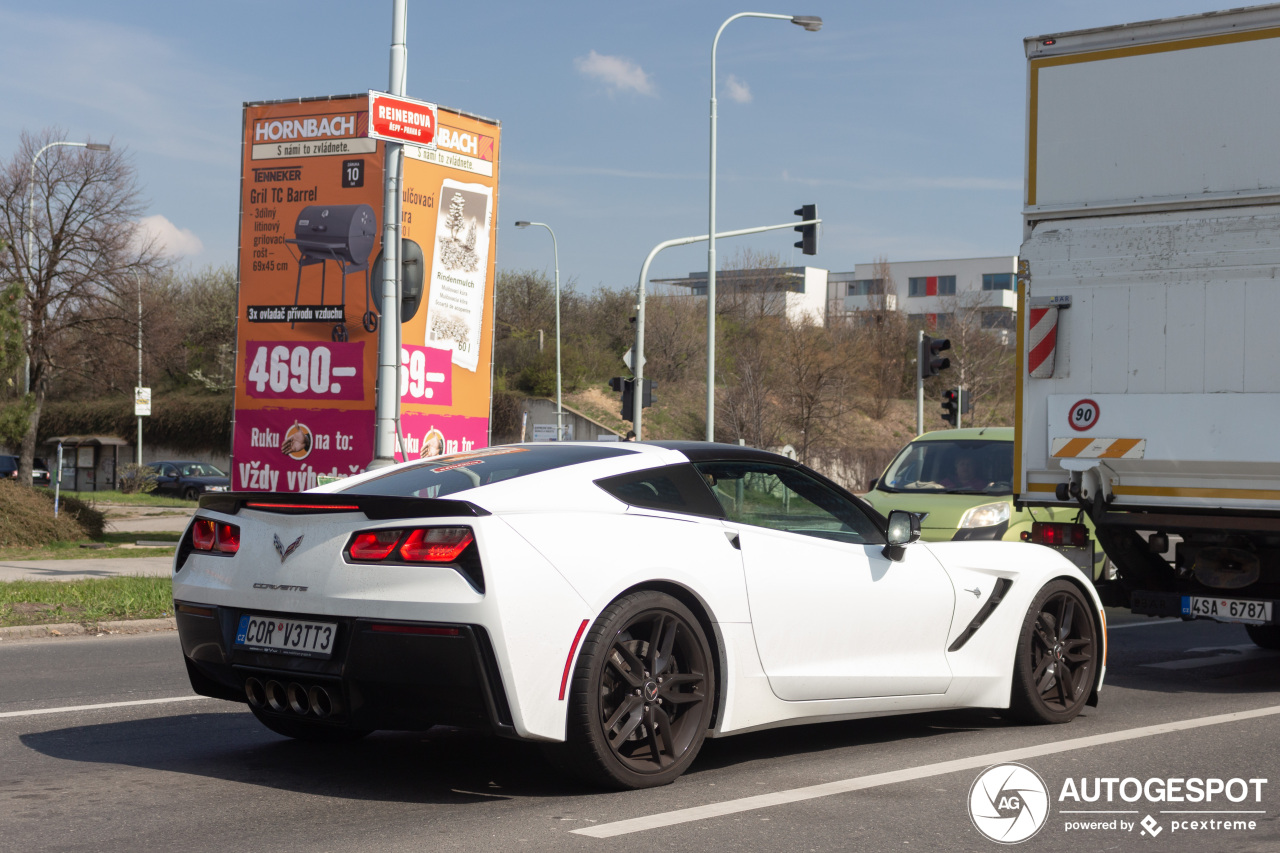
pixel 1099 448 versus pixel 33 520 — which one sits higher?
pixel 1099 448

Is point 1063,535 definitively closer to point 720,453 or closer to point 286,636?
point 720,453

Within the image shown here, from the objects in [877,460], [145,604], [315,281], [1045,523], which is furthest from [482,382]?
[877,460]

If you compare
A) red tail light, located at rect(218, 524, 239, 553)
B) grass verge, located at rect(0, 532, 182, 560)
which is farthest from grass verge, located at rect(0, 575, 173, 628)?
red tail light, located at rect(218, 524, 239, 553)

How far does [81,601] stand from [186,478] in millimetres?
32407

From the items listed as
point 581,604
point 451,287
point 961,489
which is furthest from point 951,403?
point 581,604

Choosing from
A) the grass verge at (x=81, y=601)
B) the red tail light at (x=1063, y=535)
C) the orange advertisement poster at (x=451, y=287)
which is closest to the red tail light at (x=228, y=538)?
the grass verge at (x=81, y=601)

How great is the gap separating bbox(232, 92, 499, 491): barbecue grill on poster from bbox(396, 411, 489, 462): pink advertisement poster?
19mm

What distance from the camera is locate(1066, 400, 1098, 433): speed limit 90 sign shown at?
852 cm

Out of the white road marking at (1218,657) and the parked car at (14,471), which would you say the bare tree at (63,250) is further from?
the white road marking at (1218,657)

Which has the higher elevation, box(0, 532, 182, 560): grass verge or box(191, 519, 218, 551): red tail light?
box(191, 519, 218, 551): red tail light

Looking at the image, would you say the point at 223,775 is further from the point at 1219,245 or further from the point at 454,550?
the point at 1219,245

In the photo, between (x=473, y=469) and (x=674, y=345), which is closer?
(x=473, y=469)

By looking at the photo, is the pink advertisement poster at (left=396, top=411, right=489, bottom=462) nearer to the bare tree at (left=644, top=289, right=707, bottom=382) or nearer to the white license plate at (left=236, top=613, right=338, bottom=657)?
the white license plate at (left=236, top=613, right=338, bottom=657)

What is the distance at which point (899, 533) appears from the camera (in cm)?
599
